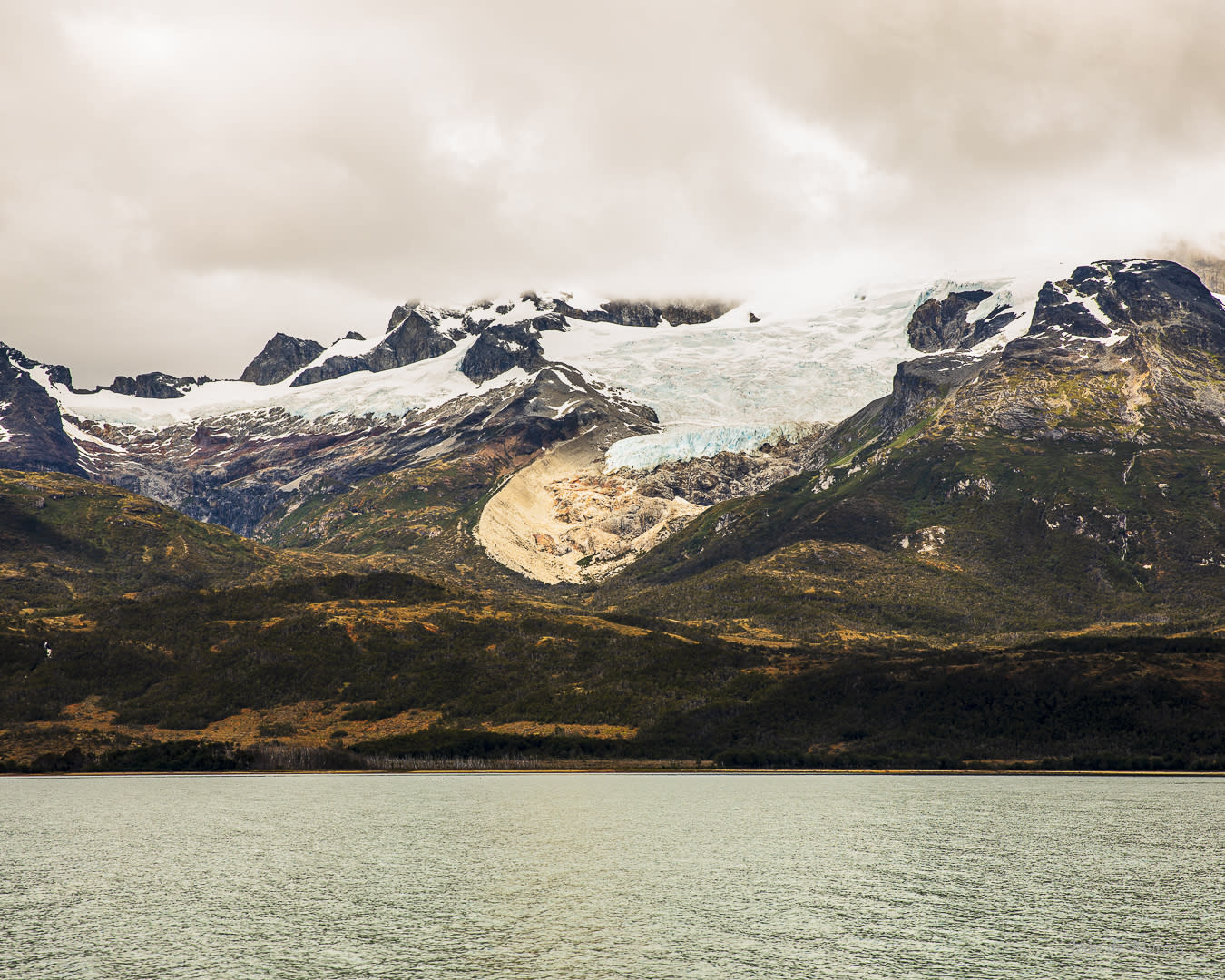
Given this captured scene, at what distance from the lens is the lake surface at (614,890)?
6250cm

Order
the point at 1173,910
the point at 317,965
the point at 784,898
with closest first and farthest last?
the point at 317,965
the point at 1173,910
the point at 784,898

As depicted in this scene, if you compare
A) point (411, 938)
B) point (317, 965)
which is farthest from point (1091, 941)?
point (317, 965)

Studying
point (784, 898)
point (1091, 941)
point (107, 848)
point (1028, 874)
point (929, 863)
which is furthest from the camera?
point (107, 848)

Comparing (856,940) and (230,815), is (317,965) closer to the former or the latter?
(856,940)

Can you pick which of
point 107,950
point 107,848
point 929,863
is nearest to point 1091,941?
point 929,863

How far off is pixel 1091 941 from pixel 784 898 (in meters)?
22.1

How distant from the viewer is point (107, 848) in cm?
10900

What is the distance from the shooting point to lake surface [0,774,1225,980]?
6250cm

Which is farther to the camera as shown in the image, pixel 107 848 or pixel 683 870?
pixel 107 848

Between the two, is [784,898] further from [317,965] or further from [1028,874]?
[317,965]

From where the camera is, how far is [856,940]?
67.5 m

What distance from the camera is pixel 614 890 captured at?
3361 inches

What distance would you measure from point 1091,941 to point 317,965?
1830 inches

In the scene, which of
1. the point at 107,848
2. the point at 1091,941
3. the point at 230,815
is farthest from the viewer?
the point at 230,815
